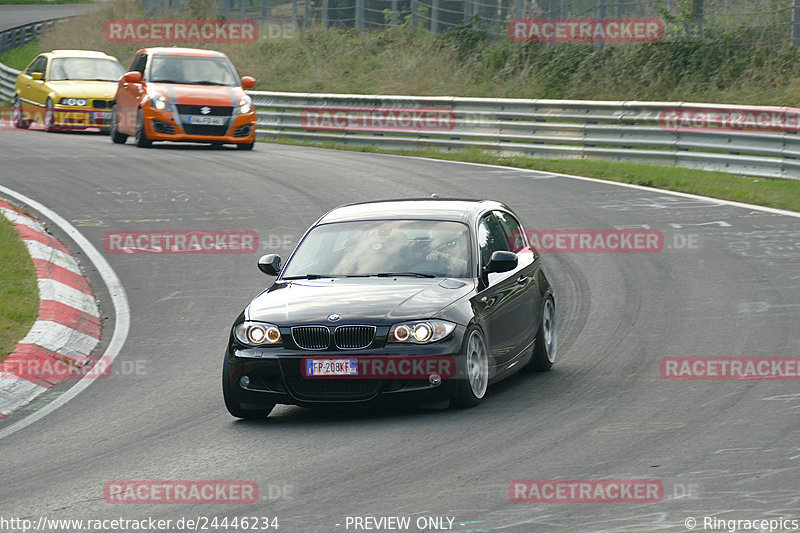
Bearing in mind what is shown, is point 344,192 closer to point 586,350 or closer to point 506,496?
point 586,350

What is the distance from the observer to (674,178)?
2080cm

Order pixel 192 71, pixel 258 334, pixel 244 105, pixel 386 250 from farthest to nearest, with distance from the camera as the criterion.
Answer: pixel 192 71 → pixel 244 105 → pixel 386 250 → pixel 258 334

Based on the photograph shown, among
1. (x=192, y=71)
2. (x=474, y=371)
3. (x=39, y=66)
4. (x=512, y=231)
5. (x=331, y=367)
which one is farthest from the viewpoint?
(x=39, y=66)

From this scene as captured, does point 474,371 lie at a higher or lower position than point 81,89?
higher

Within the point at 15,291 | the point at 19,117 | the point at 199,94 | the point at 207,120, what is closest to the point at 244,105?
the point at 207,120

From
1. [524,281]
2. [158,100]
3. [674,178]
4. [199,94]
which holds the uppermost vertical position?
[524,281]

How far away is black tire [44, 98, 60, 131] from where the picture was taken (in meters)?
30.2

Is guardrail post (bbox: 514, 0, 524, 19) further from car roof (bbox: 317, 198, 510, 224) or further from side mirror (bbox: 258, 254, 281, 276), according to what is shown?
side mirror (bbox: 258, 254, 281, 276)

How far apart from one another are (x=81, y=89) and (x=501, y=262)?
2212 cm

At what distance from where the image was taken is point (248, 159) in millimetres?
23938

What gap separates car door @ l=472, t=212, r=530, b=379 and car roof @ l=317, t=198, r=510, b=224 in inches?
5.9

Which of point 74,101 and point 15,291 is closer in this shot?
point 15,291

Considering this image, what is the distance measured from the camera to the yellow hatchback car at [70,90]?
98.2ft

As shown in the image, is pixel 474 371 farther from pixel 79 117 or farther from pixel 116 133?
pixel 79 117
